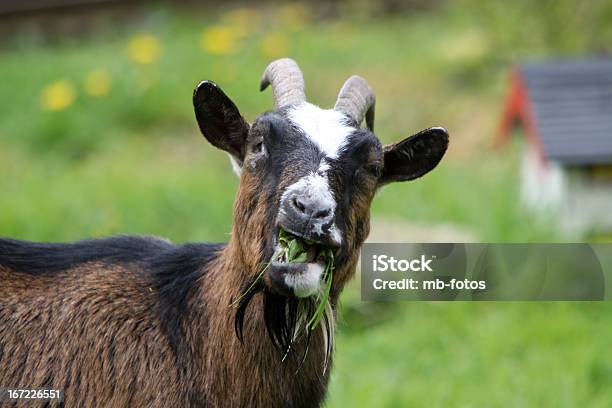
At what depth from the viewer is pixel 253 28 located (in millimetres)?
13328

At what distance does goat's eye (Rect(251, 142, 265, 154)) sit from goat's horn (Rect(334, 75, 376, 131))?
16.2 inches

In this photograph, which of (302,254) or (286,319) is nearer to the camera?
(302,254)

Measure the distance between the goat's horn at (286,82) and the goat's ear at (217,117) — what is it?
0.67 ft

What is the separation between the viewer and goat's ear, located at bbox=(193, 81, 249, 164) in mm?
4035

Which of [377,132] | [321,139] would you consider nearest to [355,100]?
[321,139]

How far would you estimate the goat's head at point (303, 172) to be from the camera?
3539 millimetres

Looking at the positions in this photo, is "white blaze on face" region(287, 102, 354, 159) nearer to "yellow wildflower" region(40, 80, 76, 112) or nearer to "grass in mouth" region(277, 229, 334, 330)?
"grass in mouth" region(277, 229, 334, 330)

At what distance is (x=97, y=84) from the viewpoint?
35.3ft

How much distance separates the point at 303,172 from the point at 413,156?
0.72 meters

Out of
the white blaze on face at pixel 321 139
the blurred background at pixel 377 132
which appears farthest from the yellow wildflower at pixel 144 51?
the white blaze on face at pixel 321 139

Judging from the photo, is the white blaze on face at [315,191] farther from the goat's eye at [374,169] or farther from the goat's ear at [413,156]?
the goat's ear at [413,156]

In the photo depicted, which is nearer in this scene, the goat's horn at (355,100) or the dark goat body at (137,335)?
the dark goat body at (137,335)

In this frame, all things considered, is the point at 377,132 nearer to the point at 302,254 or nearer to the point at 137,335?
the point at 137,335

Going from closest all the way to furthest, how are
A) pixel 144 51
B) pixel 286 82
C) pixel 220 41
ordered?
pixel 286 82
pixel 144 51
pixel 220 41
